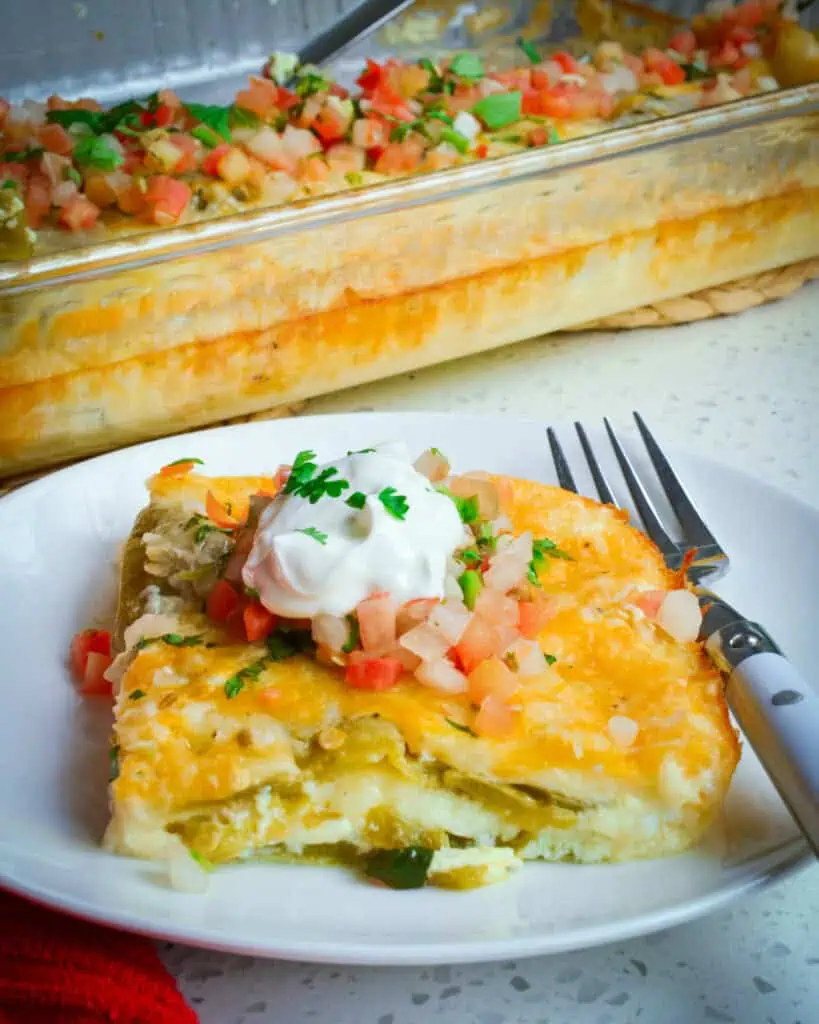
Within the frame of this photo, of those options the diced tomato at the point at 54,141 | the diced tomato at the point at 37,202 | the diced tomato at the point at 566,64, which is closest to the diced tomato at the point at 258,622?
the diced tomato at the point at 37,202

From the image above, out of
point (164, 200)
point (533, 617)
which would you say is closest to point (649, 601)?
point (533, 617)

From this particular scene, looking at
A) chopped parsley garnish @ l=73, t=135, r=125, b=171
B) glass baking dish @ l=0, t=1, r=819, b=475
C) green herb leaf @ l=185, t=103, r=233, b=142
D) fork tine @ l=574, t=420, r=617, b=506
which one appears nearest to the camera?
fork tine @ l=574, t=420, r=617, b=506

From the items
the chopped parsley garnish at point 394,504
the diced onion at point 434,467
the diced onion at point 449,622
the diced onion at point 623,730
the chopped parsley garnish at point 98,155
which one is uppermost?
the chopped parsley garnish at point 98,155

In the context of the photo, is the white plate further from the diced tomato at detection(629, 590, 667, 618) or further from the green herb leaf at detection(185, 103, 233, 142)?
the green herb leaf at detection(185, 103, 233, 142)

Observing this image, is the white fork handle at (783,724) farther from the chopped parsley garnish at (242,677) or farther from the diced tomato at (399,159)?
the diced tomato at (399,159)

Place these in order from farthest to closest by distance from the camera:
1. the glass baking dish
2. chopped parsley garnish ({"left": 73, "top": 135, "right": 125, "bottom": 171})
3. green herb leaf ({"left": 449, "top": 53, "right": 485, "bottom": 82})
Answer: green herb leaf ({"left": 449, "top": 53, "right": 485, "bottom": 82}) → chopped parsley garnish ({"left": 73, "top": 135, "right": 125, "bottom": 171}) → the glass baking dish

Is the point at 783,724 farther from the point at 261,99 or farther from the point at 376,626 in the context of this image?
the point at 261,99

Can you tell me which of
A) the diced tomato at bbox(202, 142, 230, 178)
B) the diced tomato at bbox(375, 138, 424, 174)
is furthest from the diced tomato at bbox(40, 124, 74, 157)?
the diced tomato at bbox(375, 138, 424, 174)

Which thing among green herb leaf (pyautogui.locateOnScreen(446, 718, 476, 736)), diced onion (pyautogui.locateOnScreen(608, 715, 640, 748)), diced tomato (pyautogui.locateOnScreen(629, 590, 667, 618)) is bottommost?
diced onion (pyautogui.locateOnScreen(608, 715, 640, 748))
